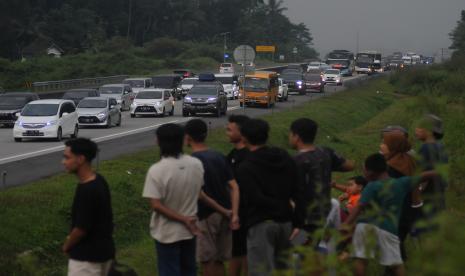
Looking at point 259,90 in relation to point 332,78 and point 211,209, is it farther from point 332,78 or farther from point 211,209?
point 211,209

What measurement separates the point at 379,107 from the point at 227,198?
48.2 metres

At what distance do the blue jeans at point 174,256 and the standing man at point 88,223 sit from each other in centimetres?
61

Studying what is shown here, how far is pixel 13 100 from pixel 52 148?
11.9m

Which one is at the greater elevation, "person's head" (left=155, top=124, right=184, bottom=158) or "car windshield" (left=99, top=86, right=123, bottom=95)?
"person's head" (left=155, top=124, right=184, bottom=158)

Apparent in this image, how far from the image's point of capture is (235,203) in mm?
7656

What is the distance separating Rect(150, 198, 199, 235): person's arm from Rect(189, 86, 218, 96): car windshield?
3926 centimetres

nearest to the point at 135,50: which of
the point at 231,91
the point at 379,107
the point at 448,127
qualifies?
the point at 231,91

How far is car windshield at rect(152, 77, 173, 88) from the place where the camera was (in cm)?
6169

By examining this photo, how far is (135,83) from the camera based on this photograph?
61156 mm

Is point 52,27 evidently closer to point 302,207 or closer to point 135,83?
point 135,83

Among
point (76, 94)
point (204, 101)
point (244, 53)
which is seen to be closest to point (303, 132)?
point (244, 53)

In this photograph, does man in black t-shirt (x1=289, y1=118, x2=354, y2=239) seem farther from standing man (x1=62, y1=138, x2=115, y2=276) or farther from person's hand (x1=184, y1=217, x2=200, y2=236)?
standing man (x1=62, y1=138, x2=115, y2=276)

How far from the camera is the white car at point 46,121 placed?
33.2 metres

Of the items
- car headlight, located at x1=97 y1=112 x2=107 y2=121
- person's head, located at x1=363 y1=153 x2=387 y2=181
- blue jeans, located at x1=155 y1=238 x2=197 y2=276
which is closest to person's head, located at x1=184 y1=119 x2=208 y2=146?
blue jeans, located at x1=155 y1=238 x2=197 y2=276
